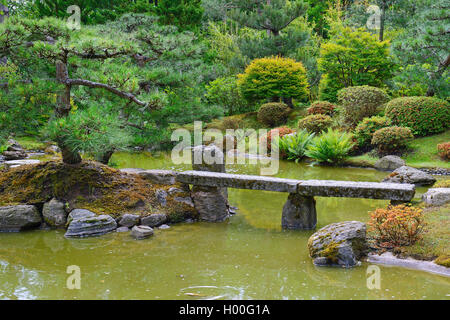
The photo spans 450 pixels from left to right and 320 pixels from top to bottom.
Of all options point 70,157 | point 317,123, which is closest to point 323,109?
point 317,123

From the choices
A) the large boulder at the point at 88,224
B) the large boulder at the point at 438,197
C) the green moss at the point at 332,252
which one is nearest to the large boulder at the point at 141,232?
the large boulder at the point at 88,224

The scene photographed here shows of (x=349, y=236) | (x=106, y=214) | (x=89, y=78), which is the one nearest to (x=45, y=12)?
(x=89, y=78)

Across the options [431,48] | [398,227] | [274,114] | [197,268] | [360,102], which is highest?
[431,48]

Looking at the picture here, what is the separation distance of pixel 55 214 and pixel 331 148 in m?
8.24

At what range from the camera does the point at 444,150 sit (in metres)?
11.7

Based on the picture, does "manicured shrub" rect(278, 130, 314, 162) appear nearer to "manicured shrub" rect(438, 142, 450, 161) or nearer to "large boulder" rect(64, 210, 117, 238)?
"manicured shrub" rect(438, 142, 450, 161)

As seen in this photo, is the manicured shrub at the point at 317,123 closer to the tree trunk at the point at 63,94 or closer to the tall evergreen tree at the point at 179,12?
the tall evergreen tree at the point at 179,12

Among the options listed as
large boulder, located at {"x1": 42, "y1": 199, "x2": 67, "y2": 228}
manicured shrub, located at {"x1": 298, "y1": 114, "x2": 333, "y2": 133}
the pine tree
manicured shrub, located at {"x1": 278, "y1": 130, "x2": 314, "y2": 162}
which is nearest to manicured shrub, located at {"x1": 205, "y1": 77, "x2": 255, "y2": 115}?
the pine tree

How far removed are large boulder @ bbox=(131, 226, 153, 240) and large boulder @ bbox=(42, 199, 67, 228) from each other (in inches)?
47.5

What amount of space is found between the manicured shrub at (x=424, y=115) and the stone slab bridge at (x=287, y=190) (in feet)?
24.1

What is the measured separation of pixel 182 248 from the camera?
5.98 m

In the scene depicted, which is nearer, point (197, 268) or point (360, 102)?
point (197, 268)

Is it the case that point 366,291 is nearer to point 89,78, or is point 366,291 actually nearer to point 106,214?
point 106,214

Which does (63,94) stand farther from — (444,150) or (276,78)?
(276,78)
